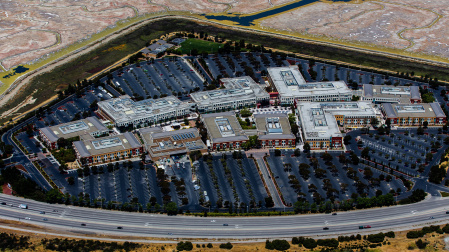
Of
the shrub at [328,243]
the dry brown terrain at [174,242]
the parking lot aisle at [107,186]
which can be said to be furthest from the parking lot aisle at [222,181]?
the parking lot aisle at [107,186]

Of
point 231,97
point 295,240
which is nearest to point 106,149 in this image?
point 231,97

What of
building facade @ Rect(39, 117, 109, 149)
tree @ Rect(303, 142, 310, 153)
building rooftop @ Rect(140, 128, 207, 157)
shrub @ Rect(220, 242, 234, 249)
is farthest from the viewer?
building facade @ Rect(39, 117, 109, 149)

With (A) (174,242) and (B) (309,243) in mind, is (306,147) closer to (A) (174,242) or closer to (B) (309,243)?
(B) (309,243)

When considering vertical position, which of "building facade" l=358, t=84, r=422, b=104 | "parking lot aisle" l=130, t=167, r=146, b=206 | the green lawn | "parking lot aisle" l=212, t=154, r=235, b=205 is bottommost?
"parking lot aisle" l=130, t=167, r=146, b=206

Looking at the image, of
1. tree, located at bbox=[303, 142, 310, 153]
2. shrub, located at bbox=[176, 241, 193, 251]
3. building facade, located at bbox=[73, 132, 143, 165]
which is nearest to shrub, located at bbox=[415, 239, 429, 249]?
tree, located at bbox=[303, 142, 310, 153]

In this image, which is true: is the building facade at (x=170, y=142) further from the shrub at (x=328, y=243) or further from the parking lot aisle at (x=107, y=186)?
the shrub at (x=328, y=243)

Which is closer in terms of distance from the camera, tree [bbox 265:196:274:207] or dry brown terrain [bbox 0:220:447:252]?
dry brown terrain [bbox 0:220:447:252]

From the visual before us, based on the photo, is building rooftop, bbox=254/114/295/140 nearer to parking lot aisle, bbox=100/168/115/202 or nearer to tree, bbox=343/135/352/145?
tree, bbox=343/135/352/145
